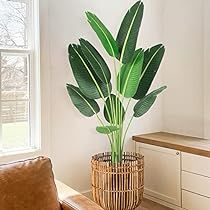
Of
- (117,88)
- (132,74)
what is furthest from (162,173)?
(132,74)

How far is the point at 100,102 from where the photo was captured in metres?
3.47

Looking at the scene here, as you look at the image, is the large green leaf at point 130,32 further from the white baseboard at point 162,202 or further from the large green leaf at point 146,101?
the white baseboard at point 162,202

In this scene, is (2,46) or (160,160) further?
Answer: (160,160)

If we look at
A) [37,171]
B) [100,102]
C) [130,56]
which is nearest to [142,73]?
[130,56]

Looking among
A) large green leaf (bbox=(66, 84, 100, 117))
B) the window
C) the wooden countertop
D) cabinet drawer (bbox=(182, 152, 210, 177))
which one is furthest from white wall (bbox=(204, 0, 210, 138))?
the window

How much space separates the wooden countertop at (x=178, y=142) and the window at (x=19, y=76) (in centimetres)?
127

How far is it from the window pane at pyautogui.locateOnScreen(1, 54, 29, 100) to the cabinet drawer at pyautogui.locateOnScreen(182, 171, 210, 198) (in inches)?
70.8

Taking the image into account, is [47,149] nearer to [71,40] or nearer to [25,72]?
[25,72]

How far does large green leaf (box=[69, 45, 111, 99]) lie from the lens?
9.66ft

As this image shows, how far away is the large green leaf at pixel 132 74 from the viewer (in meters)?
2.83

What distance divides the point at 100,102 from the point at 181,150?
101cm

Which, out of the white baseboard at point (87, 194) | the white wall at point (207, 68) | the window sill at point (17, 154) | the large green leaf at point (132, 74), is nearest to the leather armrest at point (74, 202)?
the window sill at point (17, 154)

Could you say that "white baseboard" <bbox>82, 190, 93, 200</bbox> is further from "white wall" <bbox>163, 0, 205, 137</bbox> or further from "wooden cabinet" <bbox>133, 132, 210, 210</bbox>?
"white wall" <bbox>163, 0, 205, 137</bbox>

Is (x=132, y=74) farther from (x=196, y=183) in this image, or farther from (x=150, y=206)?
(x=150, y=206)
